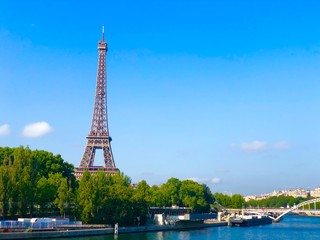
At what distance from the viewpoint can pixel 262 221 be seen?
95.1 metres

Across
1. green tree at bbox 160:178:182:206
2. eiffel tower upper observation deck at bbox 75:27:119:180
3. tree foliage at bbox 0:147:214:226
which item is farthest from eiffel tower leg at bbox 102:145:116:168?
tree foliage at bbox 0:147:214:226

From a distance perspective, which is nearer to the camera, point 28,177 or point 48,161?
point 28,177

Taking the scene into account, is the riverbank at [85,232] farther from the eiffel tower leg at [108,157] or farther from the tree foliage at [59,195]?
the eiffel tower leg at [108,157]

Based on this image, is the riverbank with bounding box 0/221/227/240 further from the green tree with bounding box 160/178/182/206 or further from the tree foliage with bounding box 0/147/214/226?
the green tree with bounding box 160/178/182/206

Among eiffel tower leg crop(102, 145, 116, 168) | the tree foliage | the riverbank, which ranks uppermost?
eiffel tower leg crop(102, 145, 116, 168)

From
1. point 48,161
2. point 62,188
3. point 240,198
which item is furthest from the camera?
point 240,198

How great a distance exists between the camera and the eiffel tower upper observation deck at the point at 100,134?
9250 centimetres

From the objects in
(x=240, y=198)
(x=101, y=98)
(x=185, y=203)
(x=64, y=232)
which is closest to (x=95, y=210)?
(x=64, y=232)

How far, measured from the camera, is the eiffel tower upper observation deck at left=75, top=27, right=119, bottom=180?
92500 mm

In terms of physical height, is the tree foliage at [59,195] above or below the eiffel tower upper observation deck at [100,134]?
below

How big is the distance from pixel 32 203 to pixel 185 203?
42.1m

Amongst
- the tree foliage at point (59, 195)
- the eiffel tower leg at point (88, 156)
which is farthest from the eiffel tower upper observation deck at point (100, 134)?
the tree foliage at point (59, 195)

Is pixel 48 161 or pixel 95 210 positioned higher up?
pixel 48 161

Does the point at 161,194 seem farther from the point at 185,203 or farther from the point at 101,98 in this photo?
the point at 101,98
